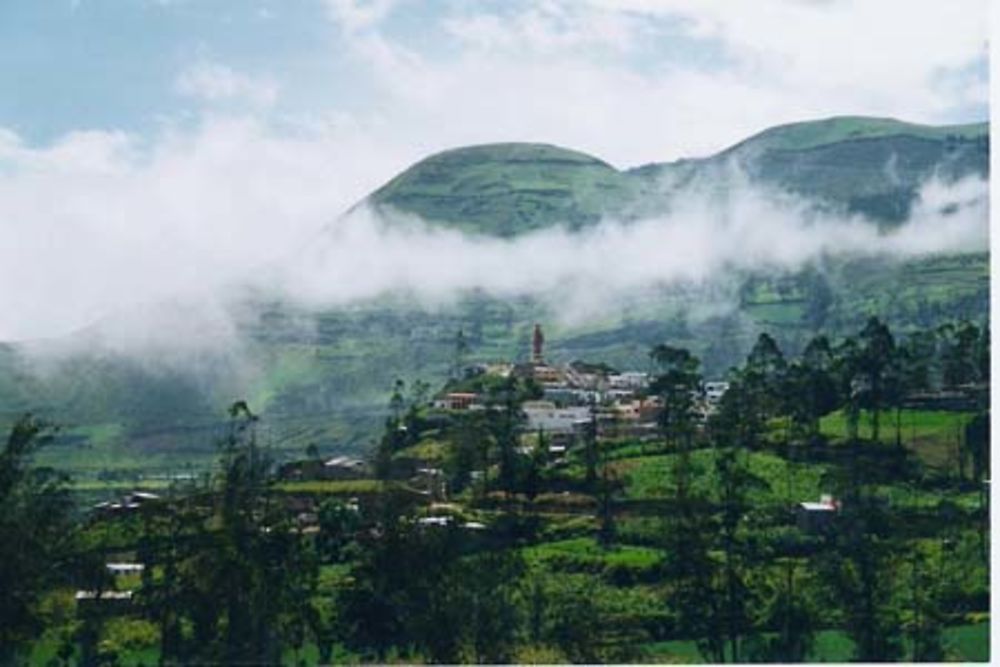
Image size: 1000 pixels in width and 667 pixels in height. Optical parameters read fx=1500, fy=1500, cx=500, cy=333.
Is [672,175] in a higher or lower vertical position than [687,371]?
higher

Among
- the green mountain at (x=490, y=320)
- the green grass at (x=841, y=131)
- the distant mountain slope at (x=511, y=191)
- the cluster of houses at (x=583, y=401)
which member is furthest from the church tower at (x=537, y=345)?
the green grass at (x=841, y=131)

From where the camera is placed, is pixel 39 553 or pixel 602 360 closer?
pixel 39 553

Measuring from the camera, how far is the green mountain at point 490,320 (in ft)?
46.6

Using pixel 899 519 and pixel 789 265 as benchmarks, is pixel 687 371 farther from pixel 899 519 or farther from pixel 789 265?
pixel 789 265

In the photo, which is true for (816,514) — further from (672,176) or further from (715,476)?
(672,176)

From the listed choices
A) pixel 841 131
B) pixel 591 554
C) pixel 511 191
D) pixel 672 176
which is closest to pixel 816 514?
pixel 591 554

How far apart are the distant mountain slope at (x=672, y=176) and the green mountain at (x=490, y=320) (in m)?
0.05

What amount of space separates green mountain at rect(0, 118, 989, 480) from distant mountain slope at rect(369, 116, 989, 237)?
5 centimetres

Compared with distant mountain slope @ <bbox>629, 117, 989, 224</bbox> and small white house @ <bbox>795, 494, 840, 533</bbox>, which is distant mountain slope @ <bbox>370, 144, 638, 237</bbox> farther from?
small white house @ <bbox>795, 494, 840, 533</bbox>

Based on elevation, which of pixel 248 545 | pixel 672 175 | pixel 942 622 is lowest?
pixel 942 622

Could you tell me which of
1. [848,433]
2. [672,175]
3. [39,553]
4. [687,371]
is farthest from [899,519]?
[672,175]

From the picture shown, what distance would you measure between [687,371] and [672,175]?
6687mm

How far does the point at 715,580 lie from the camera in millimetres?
11164

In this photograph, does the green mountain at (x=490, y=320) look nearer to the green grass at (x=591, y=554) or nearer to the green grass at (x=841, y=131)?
the green grass at (x=841, y=131)
